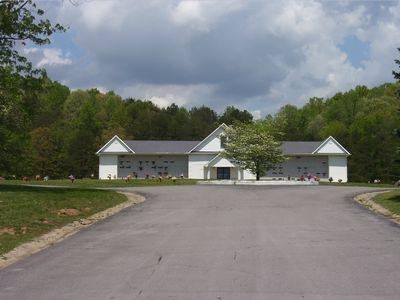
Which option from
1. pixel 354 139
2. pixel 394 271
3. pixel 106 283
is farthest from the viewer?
pixel 354 139

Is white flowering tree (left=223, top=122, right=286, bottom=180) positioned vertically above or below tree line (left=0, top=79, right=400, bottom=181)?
below

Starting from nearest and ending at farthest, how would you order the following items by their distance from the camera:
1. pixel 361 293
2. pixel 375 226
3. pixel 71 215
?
pixel 361 293 < pixel 375 226 < pixel 71 215

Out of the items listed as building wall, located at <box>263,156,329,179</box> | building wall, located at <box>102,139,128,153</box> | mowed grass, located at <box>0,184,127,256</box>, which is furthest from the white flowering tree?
mowed grass, located at <box>0,184,127,256</box>

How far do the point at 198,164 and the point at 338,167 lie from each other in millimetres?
16851

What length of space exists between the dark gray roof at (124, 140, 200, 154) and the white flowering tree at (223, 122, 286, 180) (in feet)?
53.2

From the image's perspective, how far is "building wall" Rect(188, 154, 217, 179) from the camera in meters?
68.9

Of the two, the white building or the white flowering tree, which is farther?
the white building

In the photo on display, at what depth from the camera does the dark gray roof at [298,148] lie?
6969cm

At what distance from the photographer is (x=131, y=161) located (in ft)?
234

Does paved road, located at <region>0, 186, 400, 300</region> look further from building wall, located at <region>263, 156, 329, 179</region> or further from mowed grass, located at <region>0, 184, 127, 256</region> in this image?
building wall, located at <region>263, 156, 329, 179</region>

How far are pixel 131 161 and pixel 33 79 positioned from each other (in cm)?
4355

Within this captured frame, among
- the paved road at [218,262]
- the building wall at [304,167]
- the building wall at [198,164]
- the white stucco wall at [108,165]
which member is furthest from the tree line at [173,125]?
the paved road at [218,262]

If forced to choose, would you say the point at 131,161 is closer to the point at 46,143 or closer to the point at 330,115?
the point at 46,143

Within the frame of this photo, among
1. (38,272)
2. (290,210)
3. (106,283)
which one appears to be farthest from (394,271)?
(290,210)
